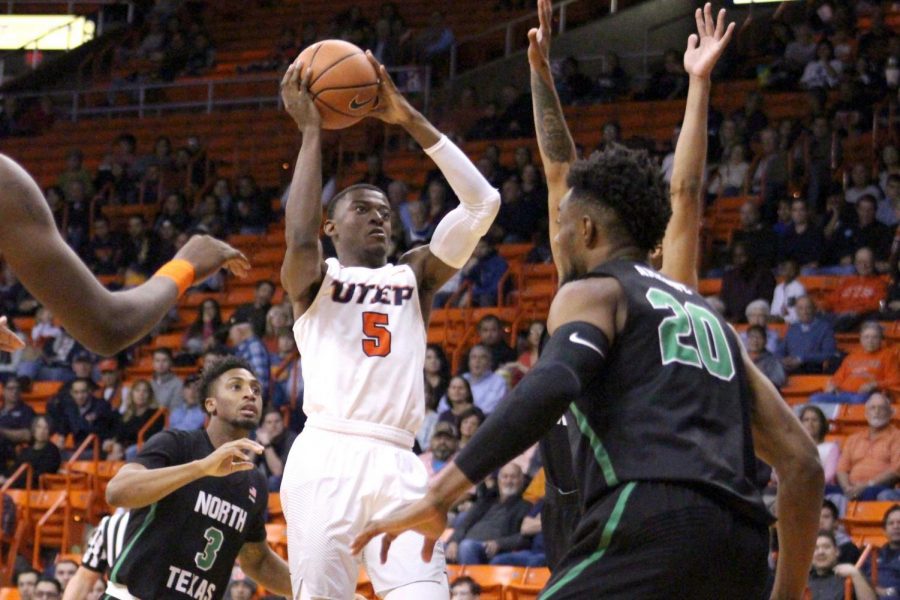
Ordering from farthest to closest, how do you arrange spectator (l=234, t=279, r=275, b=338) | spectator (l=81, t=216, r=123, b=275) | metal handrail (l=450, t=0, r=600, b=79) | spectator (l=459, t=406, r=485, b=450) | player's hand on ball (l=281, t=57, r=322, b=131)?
metal handrail (l=450, t=0, r=600, b=79), spectator (l=81, t=216, r=123, b=275), spectator (l=234, t=279, r=275, b=338), spectator (l=459, t=406, r=485, b=450), player's hand on ball (l=281, t=57, r=322, b=131)

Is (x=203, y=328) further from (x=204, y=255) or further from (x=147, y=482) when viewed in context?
(x=204, y=255)

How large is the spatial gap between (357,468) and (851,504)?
5.67 metres

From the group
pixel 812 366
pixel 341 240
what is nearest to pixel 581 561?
pixel 341 240

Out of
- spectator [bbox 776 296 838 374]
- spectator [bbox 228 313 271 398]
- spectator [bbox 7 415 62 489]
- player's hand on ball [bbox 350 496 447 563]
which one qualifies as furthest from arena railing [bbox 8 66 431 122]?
player's hand on ball [bbox 350 496 447 563]

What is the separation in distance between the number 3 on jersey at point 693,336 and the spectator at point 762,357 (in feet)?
27.1

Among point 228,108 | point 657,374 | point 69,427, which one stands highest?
point 228,108

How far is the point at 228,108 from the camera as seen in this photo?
23.1 m

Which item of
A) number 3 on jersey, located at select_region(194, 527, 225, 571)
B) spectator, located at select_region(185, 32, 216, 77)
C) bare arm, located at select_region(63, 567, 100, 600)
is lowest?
bare arm, located at select_region(63, 567, 100, 600)

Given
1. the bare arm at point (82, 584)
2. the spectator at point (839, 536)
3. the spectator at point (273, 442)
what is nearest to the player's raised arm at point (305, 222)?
the bare arm at point (82, 584)

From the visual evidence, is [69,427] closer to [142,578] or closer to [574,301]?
[142,578]

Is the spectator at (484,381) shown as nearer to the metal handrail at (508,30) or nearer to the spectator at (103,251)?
the spectator at (103,251)

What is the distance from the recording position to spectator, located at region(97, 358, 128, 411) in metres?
15.7

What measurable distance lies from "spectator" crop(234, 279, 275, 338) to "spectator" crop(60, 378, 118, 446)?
1717 millimetres

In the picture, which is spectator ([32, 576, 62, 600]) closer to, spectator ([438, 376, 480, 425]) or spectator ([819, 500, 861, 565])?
spectator ([438, 376, 480, 425])
